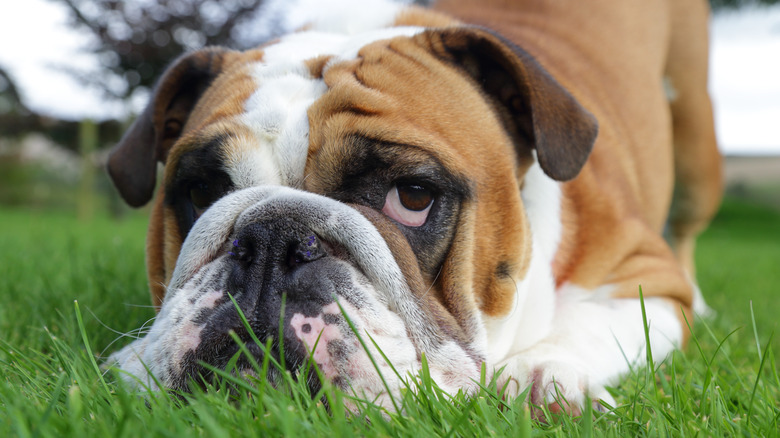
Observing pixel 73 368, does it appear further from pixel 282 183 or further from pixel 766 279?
pixel 766 279

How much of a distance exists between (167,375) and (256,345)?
0.99 feet

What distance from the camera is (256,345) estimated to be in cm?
161

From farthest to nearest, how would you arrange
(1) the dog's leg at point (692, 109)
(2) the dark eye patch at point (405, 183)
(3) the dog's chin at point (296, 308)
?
(1) the dog's leg at point (692, 109) < (2) the dark eye patch at point (405, 183) < (3) the dog's chin at point (296, 308)

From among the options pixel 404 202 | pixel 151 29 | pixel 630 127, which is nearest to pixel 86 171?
pixel 151 29

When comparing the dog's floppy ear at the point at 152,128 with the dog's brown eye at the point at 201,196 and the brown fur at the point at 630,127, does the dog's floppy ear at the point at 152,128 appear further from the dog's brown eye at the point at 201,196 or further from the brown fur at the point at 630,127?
the brown fur at the point at 630,127

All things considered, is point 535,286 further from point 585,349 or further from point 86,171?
point 86,171

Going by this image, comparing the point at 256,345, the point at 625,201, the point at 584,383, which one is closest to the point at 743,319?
the point at 625,201

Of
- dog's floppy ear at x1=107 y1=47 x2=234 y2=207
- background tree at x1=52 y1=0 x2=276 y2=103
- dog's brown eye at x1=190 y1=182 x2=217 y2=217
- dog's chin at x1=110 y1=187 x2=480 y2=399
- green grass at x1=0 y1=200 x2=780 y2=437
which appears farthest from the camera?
background tree at x1=52 y1=0 x2=276 y2=103

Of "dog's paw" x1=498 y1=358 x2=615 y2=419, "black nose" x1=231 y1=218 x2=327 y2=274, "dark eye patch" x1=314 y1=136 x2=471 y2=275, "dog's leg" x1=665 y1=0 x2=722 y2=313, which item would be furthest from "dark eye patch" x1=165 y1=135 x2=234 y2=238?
"dog's leg" x1=665 y1=0 x2=722 y2=313

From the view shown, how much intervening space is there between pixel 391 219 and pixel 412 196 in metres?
0.10

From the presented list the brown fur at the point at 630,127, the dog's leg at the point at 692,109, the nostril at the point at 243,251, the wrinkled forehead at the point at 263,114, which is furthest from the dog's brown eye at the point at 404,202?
the dog's leg at the point at 692,109

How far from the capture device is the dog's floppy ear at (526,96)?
2.30 meters

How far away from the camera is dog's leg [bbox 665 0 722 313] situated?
508 cm

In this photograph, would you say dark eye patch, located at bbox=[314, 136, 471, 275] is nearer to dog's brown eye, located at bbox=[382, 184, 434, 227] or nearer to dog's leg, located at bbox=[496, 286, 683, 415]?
→ dog's brown eye, located at bbox=[382, 184, 434, 227]
